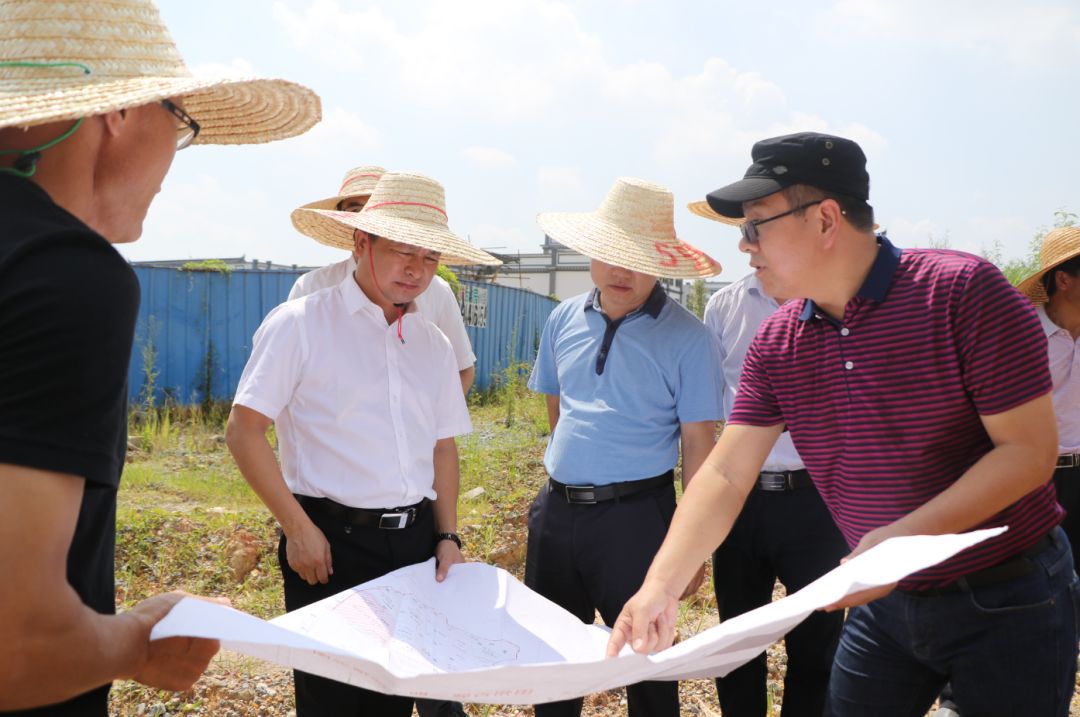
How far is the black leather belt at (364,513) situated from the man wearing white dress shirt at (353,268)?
3.73 ft

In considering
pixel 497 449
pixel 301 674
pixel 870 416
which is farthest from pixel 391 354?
pixel 497 449

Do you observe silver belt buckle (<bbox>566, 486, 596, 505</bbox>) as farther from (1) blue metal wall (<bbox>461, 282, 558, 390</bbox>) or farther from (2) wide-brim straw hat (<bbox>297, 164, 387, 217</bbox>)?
(1) blue metal wall (<bbox>461, 282, 558, 390</bbox>)

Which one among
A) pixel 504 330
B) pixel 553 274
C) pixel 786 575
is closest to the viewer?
pixel 786 575

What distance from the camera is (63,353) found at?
970mm

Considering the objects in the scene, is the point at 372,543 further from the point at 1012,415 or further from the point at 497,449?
the point at 497,449

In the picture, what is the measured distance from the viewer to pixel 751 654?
168 cm

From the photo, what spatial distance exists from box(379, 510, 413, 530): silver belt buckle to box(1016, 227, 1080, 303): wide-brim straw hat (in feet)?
11.1

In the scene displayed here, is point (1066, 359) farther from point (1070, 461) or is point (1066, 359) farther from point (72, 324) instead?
point (72, 324)

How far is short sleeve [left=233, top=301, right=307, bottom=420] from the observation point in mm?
2625

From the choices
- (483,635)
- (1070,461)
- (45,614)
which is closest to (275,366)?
(483,635)

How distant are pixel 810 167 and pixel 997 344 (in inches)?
24.7

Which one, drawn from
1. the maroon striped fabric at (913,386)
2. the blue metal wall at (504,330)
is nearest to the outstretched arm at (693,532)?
the maroon striped fabric at (913,386)

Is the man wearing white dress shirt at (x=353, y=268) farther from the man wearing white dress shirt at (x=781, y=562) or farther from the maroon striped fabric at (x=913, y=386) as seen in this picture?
the maroon striped fabric at (x=913, y=386)

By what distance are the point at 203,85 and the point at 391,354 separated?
1607mm
